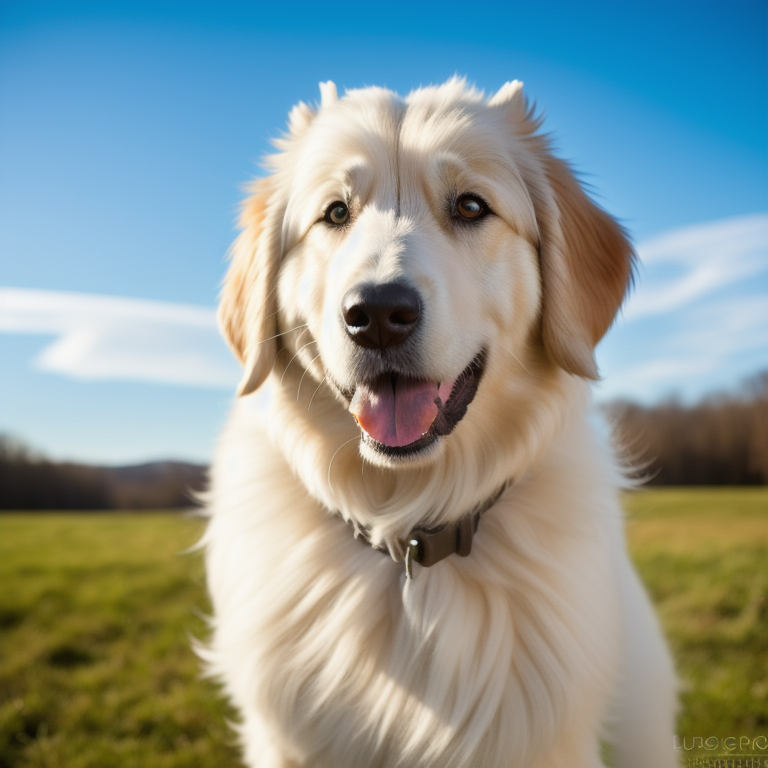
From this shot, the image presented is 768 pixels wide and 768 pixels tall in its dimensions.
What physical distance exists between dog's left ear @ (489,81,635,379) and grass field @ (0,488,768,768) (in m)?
1.06

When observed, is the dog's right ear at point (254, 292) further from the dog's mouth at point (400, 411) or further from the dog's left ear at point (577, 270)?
the dog's left ear at point (577, 270)

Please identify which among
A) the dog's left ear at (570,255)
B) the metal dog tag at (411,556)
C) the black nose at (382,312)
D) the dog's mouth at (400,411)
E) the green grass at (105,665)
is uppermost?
the dog's left ear at (570,255)

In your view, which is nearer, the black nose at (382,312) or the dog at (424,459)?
the black nose at (382,312)

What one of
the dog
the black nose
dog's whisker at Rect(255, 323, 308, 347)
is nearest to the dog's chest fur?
the dog

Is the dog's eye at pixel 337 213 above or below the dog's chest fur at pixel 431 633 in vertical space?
above

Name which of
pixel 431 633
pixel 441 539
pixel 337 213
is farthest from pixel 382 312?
pixel 431 633

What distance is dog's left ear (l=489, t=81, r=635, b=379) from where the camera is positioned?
2514 mm

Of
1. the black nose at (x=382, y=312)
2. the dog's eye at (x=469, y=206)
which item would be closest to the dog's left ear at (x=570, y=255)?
the dog's eye at (x=469, y=206)

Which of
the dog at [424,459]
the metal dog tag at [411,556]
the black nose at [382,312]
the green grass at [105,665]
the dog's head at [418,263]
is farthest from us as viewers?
the green grass at [105,665]

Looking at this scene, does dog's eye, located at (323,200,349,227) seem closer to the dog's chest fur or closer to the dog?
the dog

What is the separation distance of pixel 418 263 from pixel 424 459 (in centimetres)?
68

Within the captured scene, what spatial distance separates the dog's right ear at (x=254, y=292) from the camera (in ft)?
8.65

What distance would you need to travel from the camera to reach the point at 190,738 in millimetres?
3807

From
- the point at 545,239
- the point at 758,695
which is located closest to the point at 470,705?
the point at 545,239
